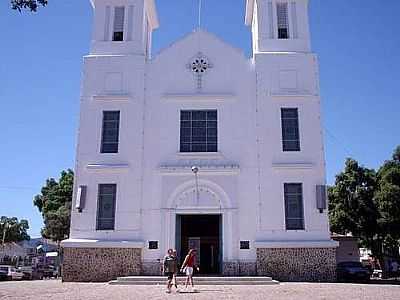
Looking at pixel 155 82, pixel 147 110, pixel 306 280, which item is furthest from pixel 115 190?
pixel 306 280

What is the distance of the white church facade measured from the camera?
21.7 metres

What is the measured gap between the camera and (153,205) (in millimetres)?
22531

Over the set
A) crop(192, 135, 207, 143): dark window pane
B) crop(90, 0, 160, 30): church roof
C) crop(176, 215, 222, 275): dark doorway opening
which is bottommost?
crop(176, 215, 222, 275): dark doorway opening

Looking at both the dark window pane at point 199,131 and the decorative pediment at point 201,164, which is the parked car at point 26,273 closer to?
the decorative pediment at point 201,164

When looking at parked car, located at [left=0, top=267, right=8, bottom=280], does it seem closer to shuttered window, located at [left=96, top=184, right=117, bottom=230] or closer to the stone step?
shuttered window, located at [left=96, top=184, right=117, bottom=230]

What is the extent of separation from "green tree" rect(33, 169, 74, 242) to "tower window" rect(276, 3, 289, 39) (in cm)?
2171

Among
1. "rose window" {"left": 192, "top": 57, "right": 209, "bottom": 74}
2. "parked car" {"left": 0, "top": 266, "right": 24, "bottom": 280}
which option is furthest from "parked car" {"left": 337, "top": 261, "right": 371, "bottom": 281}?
"parked car" {"left": 0, "top": 266, "right": 24, "bottom": 280}

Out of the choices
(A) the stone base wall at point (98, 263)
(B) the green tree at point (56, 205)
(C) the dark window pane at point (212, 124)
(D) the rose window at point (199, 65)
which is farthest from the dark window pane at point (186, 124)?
(B) the green tree at point (56, 205)

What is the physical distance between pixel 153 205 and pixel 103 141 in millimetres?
4135

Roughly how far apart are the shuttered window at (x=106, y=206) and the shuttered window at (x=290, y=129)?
863cm

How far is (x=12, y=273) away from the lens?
34.8 metres

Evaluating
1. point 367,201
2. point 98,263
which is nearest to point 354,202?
point 367,201

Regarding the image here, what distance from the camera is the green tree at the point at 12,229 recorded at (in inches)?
2448

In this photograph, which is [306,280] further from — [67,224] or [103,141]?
[67,224]
